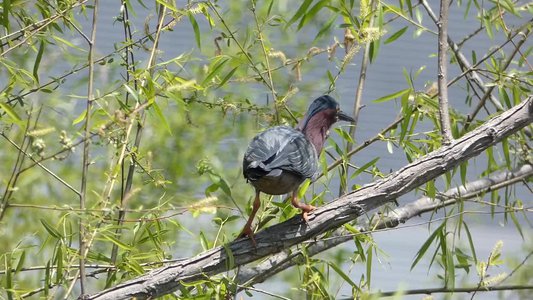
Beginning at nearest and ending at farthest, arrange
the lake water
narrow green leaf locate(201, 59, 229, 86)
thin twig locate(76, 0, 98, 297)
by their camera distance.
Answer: thin twig locate(76, 0, 98, 297) → narrow green leaf locate(201, 59, 229, 86) → the lake water

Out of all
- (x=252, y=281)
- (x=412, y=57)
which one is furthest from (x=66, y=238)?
(x=412, y=57)

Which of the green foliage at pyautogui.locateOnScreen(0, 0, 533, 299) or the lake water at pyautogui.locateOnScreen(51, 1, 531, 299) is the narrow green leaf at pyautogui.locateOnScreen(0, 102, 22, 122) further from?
the lake water at pyautogui.locateOnScreen(51, 1, 531, 299)

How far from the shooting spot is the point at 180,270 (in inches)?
102

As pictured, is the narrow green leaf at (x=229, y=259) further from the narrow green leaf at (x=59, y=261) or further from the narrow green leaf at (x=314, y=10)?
the narrow green leaf at (x=314, y=10)

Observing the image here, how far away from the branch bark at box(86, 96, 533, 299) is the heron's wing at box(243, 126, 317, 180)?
21 cm

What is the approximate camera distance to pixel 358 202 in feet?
8.57

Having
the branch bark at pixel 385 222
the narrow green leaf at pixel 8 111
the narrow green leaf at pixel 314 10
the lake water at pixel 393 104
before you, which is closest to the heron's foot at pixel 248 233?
the branch bark at pixel 385 222

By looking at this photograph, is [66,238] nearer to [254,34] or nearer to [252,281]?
[252,281]

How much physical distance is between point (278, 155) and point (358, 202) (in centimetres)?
32

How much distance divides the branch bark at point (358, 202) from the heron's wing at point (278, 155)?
211 millimetres

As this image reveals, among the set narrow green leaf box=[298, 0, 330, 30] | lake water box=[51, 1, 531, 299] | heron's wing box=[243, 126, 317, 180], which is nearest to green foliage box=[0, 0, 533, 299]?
narrow green leaf box=[298, 0, 330, 30]

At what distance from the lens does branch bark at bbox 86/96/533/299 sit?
8.43ft

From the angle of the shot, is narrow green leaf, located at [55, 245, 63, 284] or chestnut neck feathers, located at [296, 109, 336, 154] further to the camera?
chestnut neck feathers, located at [296, 109, 336, 154]

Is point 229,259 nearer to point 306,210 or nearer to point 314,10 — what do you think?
point 306,210
